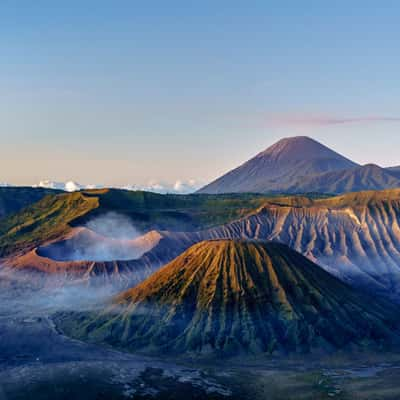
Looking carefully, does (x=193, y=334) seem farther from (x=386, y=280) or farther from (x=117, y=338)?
(x=386, y=280)

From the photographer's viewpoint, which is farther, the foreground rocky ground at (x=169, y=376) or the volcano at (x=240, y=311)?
the volcano at (x=240, y=311)

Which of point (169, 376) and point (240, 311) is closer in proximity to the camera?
point (169, 376)

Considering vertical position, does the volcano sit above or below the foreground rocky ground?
above

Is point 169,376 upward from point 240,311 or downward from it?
downward

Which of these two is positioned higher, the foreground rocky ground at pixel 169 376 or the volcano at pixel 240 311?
the volcano at pixel 240 311

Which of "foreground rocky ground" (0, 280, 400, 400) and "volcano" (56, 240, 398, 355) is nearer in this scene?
"foreground rocky ground" (0, 280, 400, 400)
